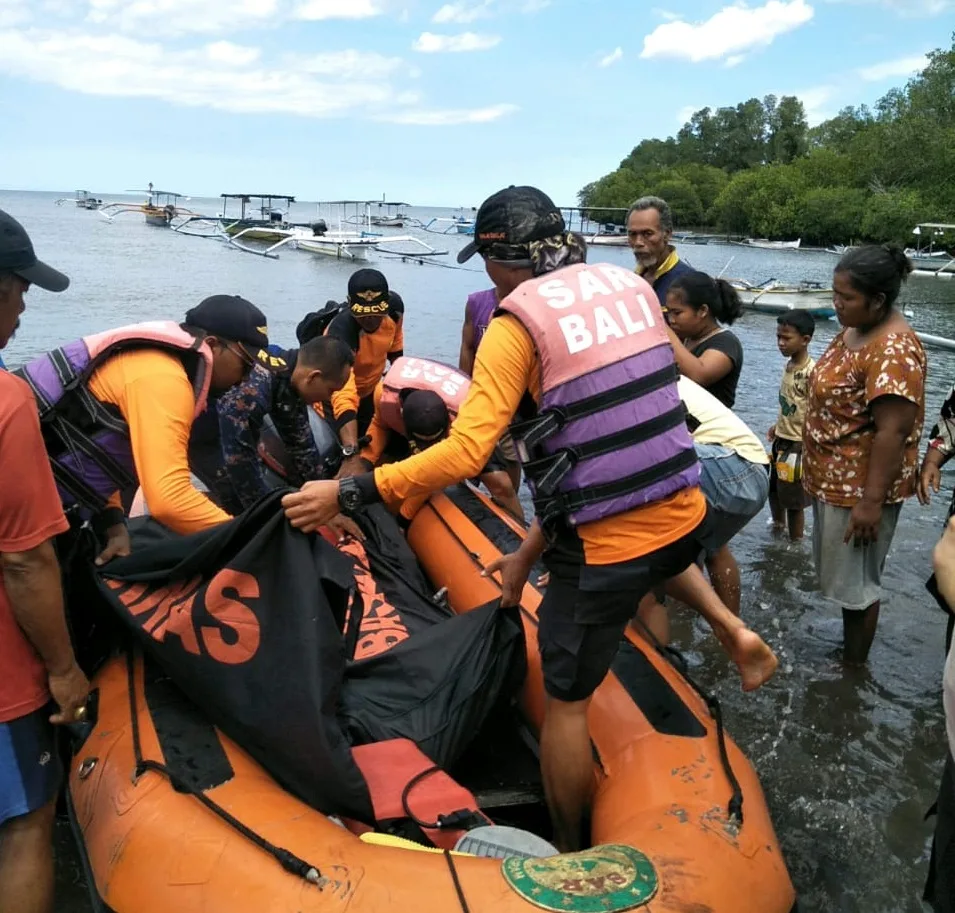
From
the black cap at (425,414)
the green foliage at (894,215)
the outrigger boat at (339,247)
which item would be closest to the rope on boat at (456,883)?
the black cap at (425,414)

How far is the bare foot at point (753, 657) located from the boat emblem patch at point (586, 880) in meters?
0.74

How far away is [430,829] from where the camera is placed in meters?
2.16

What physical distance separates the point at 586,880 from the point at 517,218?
64.2 inches

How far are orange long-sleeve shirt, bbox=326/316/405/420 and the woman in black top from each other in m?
2.13

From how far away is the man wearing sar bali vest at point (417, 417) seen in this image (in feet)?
13.4

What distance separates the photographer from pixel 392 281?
28.8 metres

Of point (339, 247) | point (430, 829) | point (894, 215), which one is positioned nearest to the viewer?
point (430, 829)

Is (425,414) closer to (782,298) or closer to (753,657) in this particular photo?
(753,657)

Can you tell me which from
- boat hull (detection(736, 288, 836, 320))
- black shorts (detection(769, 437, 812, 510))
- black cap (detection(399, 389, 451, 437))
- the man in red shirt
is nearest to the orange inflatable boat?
the man in red shirt

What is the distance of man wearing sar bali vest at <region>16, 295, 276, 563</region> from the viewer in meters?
2.29

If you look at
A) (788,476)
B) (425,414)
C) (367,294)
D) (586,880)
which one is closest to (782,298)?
(788,476)

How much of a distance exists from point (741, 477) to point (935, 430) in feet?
3.83

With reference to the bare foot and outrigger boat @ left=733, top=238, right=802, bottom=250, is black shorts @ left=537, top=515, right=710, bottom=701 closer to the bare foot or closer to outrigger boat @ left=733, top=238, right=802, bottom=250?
the bare foot

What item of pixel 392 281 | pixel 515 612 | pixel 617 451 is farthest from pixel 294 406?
pixel 392 281
